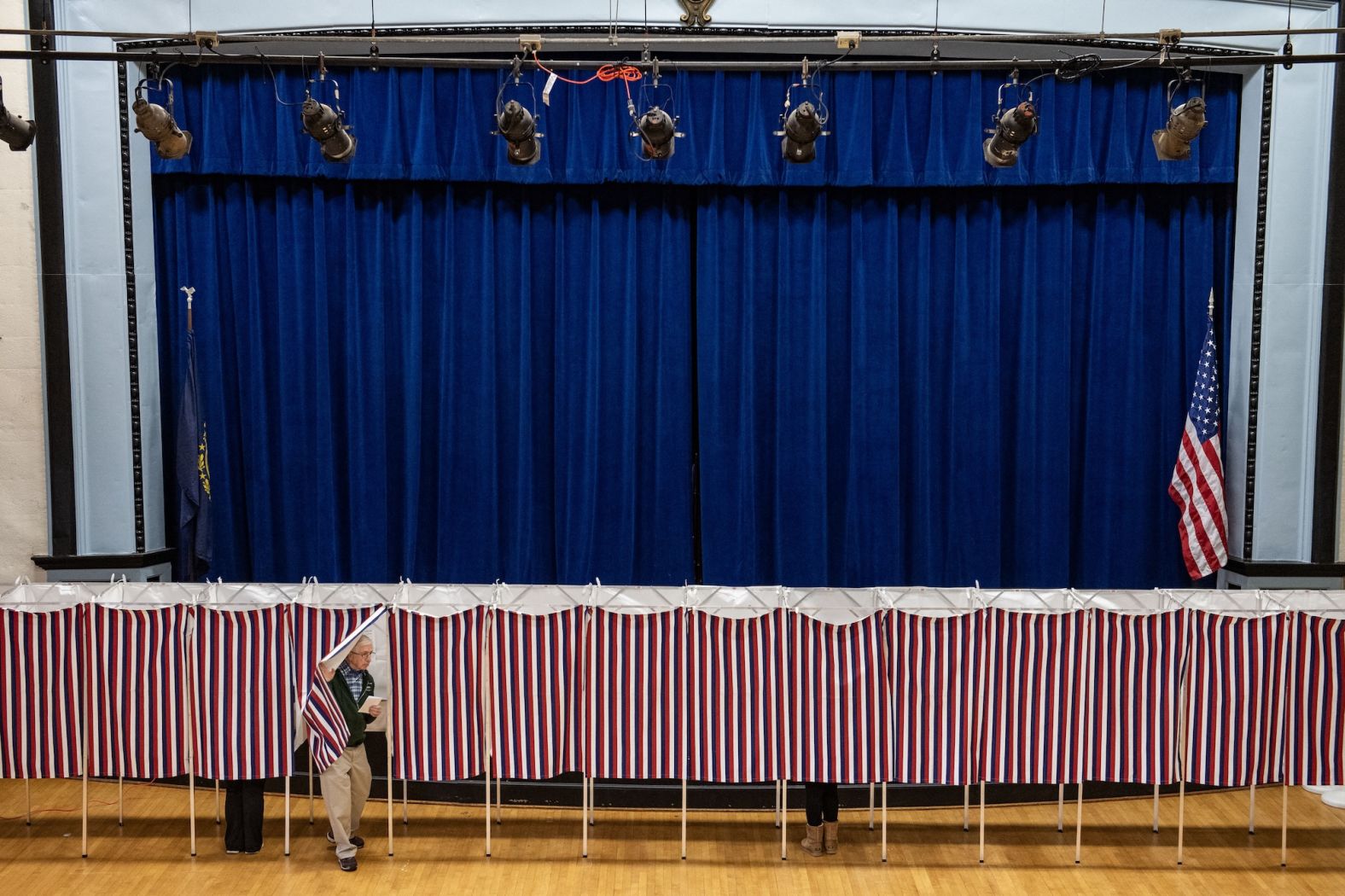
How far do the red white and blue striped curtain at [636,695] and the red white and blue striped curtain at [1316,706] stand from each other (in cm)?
354

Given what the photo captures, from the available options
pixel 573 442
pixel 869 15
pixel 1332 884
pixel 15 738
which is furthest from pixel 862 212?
pixel 15 738

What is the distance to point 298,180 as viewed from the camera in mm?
8719

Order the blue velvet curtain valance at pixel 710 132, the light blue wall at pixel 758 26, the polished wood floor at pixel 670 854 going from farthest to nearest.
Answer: the blue velvet curtain valance at pixel 710 132, the light blue wall at pixel 758 26, the polished wood floor at pixel 670 854

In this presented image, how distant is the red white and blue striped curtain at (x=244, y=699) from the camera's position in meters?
6.30

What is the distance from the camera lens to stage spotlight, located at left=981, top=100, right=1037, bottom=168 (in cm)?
668

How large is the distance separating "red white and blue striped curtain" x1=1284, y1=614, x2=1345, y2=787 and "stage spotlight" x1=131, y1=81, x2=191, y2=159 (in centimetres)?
740

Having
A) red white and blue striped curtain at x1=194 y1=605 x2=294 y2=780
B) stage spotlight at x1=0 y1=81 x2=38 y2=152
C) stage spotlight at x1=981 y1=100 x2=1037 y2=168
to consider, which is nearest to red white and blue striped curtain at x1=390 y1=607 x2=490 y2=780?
red white and blue striped curtain at x1=194 y1=605 x2=294 y2=780

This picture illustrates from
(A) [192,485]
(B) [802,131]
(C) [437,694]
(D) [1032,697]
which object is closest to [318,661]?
(C) [437,694]

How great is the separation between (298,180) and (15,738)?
461cm

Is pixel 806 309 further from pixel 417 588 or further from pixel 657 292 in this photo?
pixel 417 588

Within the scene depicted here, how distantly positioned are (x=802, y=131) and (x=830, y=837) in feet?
14.2

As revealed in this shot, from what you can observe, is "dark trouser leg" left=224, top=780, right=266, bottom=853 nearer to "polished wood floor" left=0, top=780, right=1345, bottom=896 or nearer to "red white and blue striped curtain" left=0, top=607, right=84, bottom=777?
"polished wood floor" left=0, top=780, right=1345, bottom=896

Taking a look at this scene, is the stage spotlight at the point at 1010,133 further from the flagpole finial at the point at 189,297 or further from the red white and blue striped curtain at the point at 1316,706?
the red white and blue striped curtain at the point at 1316,706

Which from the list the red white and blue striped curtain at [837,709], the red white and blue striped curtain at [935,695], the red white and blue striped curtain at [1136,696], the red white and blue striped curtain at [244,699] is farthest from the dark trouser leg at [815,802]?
the red white and blue striped curtain at [244,699]
